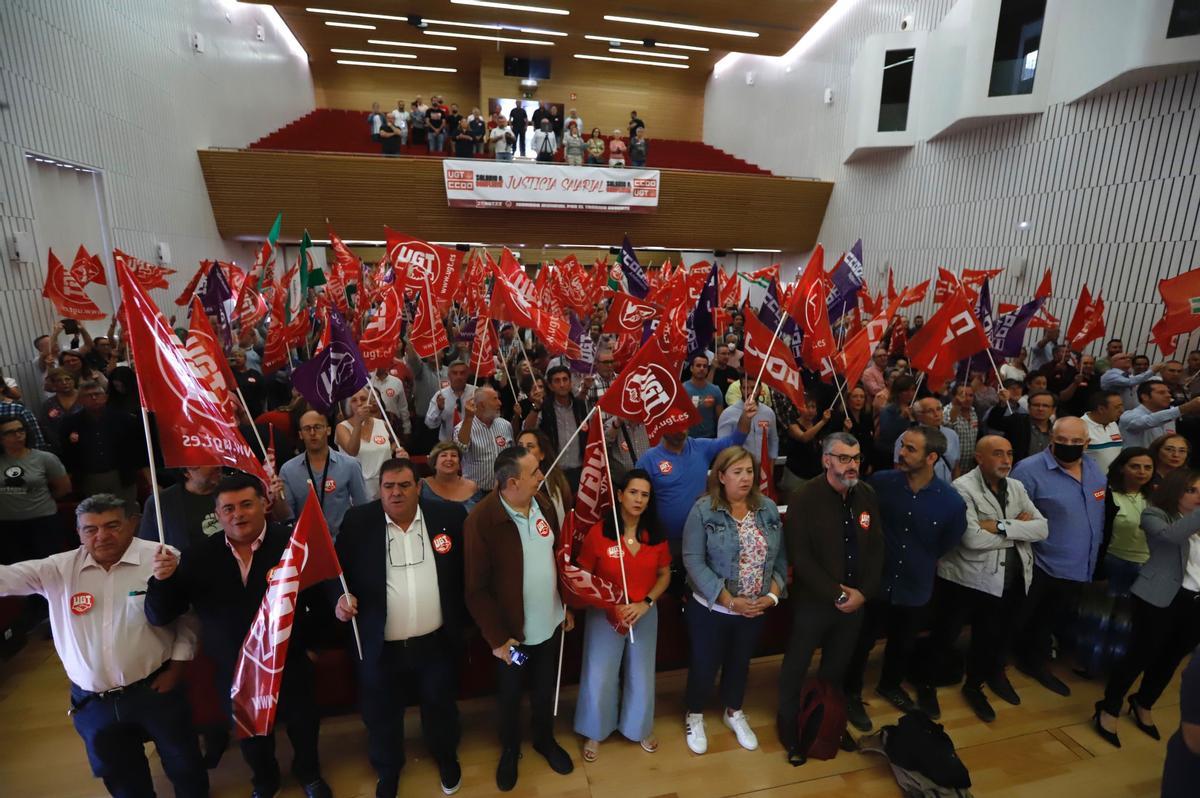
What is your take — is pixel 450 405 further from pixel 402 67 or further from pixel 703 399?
pixel 402 67

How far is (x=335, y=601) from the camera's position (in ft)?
9.14

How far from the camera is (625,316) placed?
639 centimetres

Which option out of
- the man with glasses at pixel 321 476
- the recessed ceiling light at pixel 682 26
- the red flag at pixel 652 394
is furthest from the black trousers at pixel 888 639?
the recessed ceiling light at pixel 682 26

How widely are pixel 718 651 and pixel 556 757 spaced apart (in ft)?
3.42

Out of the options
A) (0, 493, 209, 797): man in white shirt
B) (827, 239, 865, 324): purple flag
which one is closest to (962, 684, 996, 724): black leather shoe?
(0, 493, 209, 797): man in white shirt

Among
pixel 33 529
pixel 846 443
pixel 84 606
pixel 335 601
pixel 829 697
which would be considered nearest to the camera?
pixel 84 606

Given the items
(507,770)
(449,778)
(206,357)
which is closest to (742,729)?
(507,770)

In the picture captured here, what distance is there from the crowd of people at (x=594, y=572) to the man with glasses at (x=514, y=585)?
Result: 12 millimetres

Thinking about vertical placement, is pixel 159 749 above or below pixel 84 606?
below

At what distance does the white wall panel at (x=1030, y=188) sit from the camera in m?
8.70

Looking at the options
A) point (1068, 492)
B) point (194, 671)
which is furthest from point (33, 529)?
point (1068, 492)

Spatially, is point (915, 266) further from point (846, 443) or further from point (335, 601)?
point (335, 601)

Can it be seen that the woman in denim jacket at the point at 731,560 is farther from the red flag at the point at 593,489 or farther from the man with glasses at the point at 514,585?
the man with glasses at the point at 514,585

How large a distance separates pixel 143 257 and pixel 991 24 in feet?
52.2
